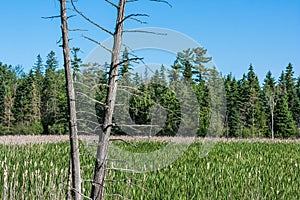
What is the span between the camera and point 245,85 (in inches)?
1388

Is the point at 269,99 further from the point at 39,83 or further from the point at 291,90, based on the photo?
the point at 39,83

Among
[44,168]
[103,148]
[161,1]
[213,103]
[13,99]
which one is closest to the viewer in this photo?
[103,148]

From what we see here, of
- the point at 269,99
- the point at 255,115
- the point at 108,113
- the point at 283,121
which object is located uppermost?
the point at 269,99

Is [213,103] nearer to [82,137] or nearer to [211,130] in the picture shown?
[211,130]

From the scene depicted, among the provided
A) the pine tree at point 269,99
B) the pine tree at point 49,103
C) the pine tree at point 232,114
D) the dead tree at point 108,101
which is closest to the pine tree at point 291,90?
the pine tree at point 269,99

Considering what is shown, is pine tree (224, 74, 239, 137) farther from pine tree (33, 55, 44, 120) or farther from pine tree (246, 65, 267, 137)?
pine tree (33, 55, 44, 120)

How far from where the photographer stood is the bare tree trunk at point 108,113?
1513 mm

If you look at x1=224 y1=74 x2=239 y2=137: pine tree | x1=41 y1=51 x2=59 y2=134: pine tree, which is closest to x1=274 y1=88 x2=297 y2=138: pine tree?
x1=224 y1=74 x2=239 y2=137: pine tree

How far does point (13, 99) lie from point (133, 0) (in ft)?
122

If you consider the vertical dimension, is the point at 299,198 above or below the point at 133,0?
below

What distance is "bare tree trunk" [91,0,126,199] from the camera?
59.6 inches

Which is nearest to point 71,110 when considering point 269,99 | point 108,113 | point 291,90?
point 108,113

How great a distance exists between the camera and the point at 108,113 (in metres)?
1.52

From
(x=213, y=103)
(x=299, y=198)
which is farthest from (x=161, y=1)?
(x=213, y=103)
